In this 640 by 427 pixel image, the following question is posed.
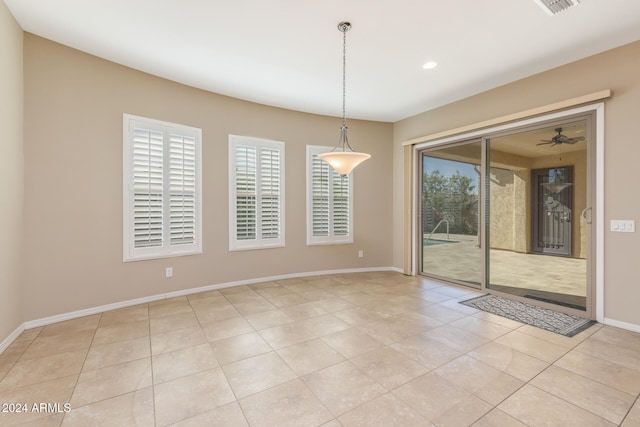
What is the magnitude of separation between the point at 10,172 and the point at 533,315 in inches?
218

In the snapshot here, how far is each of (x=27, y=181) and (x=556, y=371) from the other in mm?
5058

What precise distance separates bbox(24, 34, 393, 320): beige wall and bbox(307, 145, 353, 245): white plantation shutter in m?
0.79

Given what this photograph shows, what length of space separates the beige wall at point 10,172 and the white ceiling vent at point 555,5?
4497 millimetres

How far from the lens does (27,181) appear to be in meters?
2.93

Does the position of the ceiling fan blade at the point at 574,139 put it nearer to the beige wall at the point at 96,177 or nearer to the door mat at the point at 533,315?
the door mat at the point at 533,315

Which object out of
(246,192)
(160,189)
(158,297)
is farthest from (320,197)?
(158,297)

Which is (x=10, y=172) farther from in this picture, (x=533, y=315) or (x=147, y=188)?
(x=533, y=315)

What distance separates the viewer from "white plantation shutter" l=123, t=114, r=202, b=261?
11.7ft

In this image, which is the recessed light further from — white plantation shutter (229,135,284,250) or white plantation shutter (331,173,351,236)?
white plantation shutter (229,135,284,250)

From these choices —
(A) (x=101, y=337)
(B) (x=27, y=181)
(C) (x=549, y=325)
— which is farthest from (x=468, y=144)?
(B) (x=27, y=181)

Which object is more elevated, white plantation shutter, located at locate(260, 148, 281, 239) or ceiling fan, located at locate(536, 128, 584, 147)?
ceiling fan, located at locate(536, 128, 584, 147)

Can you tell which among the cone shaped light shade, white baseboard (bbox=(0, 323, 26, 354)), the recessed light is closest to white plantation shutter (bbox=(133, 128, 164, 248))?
white baseboard (bbox=(0, 323, 26, 354))

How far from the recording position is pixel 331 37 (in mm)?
2891

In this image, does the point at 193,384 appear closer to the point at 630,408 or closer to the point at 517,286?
the point at 630,408
